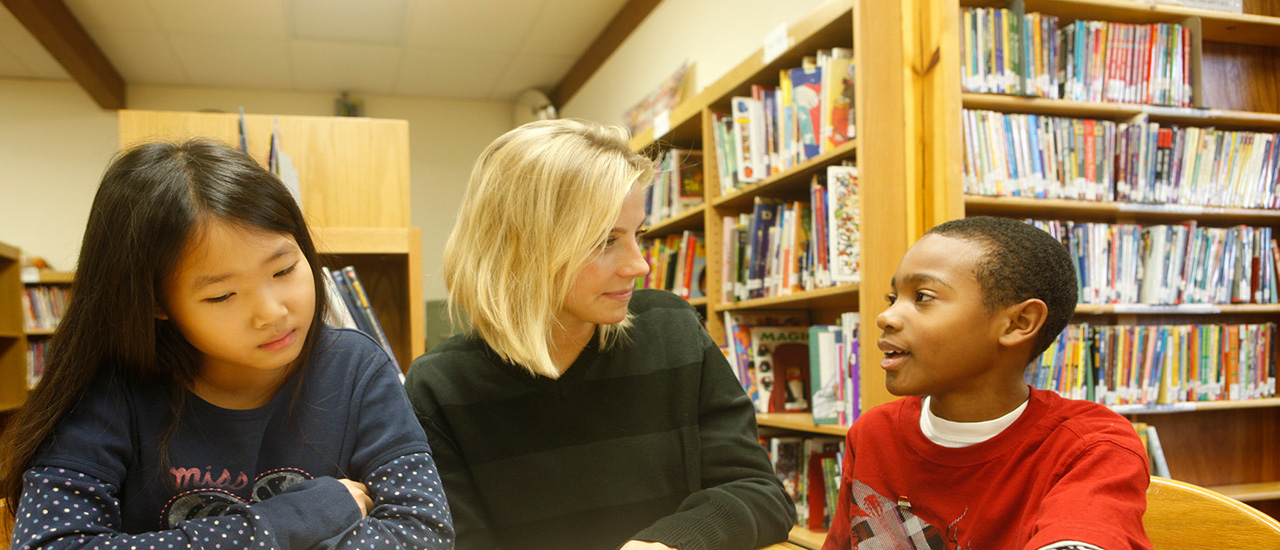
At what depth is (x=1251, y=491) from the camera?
2.11 meters

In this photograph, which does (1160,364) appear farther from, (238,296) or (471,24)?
(471,24)

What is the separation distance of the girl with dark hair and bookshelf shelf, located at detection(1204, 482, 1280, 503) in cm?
227

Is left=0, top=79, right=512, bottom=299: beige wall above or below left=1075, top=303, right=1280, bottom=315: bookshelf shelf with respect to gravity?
above

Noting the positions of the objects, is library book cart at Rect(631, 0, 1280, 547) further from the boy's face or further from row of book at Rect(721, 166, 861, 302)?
the boy's face

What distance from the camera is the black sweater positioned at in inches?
42.9

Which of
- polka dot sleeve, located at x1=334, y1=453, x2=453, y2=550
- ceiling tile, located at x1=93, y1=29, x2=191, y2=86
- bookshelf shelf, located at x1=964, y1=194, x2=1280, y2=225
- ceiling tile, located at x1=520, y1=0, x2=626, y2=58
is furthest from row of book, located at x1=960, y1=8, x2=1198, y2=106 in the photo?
ceiling tile, located at x1=93, y1=29, x2=191, y2=86

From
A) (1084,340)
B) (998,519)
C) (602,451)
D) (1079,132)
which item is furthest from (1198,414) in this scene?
(602,451)

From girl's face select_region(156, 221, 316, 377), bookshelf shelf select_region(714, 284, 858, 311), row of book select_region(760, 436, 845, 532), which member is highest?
girl's face select_region(156, 221, 316, 377)

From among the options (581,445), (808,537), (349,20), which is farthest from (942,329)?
(349,20)

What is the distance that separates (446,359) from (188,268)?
425 millimetres

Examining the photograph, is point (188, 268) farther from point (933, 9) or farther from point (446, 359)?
point (933, 9)

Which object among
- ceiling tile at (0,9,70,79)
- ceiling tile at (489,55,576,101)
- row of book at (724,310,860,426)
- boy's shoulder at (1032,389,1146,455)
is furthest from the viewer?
ceiling tile at (489,55,576,101)

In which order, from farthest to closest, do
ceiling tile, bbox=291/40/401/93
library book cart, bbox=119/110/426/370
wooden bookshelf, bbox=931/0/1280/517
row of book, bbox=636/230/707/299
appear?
ceiling tile, bbox=291/40/401/93 → row of book, bbox=636/230/707/299 → wooden bookshelf, bbox=931/0/1280/517 → library book cart, bbox=119/110/426/370

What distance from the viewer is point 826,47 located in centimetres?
233
